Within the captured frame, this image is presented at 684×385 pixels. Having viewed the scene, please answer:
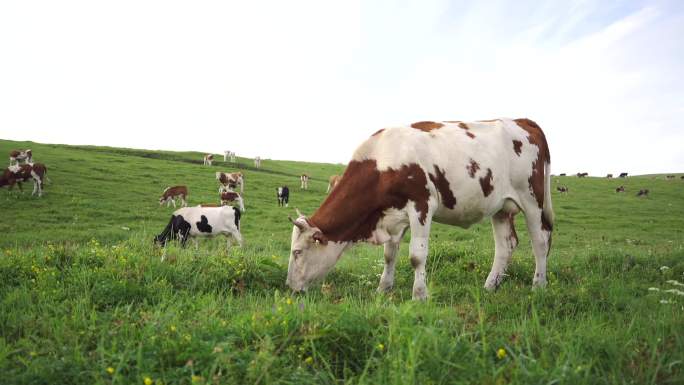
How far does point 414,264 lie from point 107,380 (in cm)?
383

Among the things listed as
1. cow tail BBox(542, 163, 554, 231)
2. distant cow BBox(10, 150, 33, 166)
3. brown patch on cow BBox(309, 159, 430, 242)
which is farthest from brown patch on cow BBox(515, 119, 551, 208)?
distant cow BBox(10, 150, 33, 166)

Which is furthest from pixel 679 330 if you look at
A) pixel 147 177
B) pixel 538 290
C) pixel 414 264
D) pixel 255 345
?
pixel 147 177

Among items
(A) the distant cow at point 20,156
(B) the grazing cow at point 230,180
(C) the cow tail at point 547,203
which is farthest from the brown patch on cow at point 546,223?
(A) the distant cow at point 20,156

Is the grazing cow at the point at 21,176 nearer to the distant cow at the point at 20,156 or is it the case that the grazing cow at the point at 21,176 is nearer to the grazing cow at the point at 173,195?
the grazing cow at the point at 173,195

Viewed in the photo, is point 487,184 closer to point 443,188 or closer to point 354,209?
point 443,188

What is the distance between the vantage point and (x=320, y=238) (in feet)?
19.2

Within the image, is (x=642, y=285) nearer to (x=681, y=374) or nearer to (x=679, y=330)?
(x=679, y=330)

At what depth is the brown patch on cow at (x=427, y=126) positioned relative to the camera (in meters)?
6.33

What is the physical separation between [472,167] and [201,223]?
10.8m

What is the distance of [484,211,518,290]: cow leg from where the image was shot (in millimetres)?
6703

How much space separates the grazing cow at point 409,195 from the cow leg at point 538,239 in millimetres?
19

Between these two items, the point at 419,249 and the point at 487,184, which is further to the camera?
the point at 487,184

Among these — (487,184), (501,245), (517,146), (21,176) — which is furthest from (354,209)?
(21,176)

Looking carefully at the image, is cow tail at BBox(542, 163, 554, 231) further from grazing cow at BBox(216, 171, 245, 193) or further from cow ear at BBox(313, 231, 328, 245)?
grazing cow at BBox(216, 171, 245, 193)
